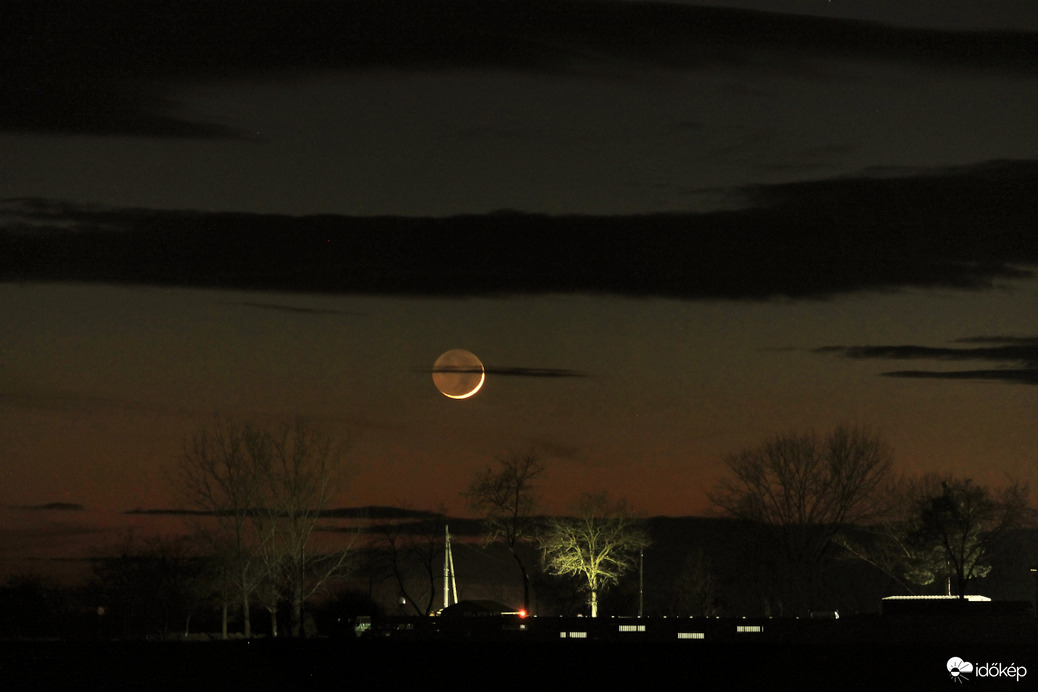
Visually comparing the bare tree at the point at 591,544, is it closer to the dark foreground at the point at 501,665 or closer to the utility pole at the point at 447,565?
the utility pole at the point at 447,565

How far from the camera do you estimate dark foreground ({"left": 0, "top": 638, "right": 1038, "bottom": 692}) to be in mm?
25422

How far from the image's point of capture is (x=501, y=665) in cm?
3045

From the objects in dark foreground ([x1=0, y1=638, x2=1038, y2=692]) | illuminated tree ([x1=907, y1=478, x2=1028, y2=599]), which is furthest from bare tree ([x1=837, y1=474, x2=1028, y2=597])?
dark foreground ([x1=0, y1=638, x2=1038, y2=692])

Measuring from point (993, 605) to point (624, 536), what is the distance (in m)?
28.3

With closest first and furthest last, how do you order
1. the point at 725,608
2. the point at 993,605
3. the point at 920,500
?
the point at 993,605
the point at 920,500
the point at 725,608

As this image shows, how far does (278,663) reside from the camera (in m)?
30.0

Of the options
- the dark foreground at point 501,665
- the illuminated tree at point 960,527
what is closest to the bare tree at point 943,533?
the illuminated tree at point 960,527

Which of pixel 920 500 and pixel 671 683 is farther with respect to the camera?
pixel 920 500

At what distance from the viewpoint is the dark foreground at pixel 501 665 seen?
25.4 m

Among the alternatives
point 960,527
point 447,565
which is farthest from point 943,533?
point 447,565

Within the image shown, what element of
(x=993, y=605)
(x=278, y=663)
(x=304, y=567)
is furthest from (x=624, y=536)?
(x=278, y=663)

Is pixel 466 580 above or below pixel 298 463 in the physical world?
below

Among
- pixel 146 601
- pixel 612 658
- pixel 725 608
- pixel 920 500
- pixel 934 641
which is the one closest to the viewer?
pixel 612 658

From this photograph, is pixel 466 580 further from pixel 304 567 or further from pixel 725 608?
pixel 304 567
